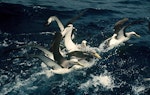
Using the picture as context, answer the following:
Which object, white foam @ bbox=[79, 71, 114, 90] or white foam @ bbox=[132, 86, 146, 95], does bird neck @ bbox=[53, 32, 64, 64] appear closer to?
white foam @ bbox=[79, 71, 114, 90]

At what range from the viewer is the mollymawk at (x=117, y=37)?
60.3ft

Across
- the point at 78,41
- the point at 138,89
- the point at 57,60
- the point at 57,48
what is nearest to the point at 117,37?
the point at 78,41

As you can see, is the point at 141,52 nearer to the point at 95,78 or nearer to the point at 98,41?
the point at 98,41

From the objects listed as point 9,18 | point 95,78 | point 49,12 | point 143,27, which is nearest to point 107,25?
point 143,27

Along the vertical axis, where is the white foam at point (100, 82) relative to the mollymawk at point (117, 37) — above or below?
below

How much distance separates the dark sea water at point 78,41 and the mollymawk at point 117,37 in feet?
0.98

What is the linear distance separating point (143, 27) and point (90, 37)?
371 centimetres

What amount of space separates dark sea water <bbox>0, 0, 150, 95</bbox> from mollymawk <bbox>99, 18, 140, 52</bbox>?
0.30 meters

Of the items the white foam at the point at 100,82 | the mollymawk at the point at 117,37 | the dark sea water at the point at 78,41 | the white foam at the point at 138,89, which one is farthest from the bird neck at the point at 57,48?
the mollymawk at the point at 117,37

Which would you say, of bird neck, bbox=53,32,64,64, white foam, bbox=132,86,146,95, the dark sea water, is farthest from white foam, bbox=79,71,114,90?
bird neck, bbox=53,32,64,64

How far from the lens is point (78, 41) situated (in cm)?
1970

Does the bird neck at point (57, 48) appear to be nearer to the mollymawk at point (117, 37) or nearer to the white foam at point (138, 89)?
the white foam at point (138, 89)

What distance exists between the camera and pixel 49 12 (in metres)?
23.6

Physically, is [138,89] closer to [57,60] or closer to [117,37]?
[57,60]
